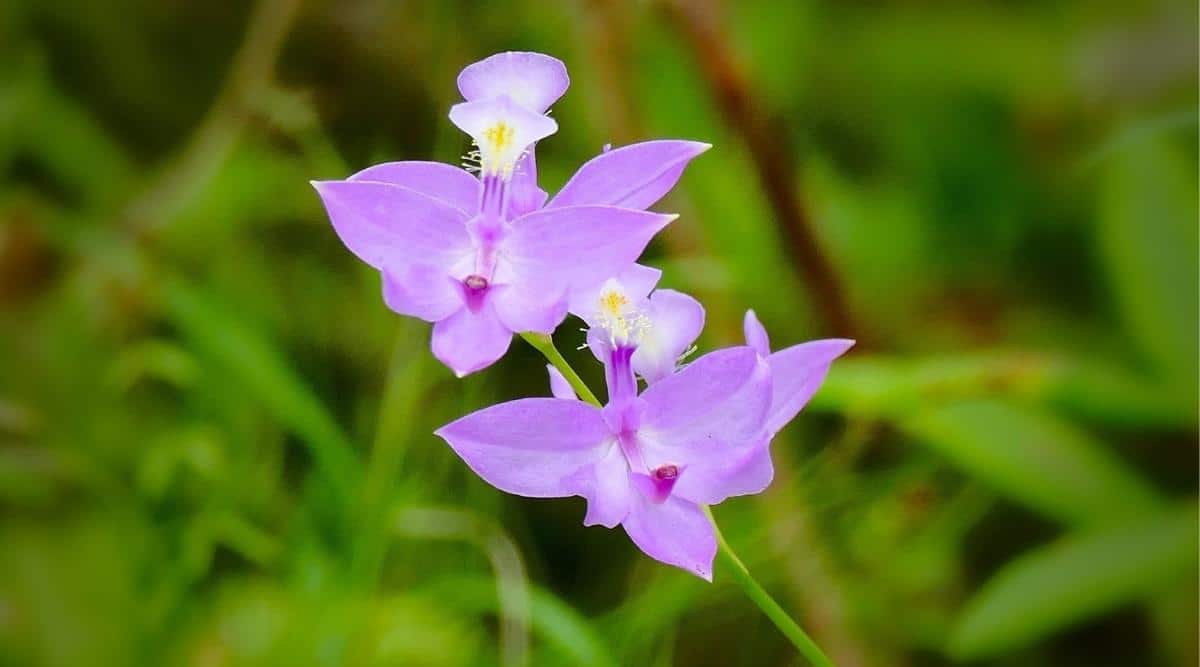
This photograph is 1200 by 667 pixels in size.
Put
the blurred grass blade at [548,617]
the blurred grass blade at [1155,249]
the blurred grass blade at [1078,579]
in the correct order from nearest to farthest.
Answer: the blurred grass blade at [548,617]
the blurred grass blade at [1078,579]
the blurred grass blade at [1155,249]

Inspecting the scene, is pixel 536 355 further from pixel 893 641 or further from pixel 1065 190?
pixel 1065 190

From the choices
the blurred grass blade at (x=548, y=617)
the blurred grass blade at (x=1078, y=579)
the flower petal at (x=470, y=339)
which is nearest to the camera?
the flower petal at (x=470, y=339)

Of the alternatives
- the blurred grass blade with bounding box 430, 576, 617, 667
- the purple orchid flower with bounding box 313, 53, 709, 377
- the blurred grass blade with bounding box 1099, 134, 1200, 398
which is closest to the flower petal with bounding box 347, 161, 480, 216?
the purple orchid flower with bounding box 313, 53, 709, 377

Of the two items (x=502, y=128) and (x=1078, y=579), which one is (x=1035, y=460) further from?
(x=502, y=128)

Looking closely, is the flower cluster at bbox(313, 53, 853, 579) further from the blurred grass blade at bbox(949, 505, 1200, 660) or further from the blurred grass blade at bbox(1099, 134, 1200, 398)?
the blurred grass blade at bbox(1099, 134, 1200, 398)

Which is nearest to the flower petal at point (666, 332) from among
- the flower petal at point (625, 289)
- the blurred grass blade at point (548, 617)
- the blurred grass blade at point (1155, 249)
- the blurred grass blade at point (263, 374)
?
the flower petal at point (625, 289)

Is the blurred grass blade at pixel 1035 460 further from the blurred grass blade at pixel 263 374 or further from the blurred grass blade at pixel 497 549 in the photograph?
the blurred grass blade at pixel 263 374

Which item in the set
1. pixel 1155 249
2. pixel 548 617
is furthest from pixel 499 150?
pixel 1155 249
